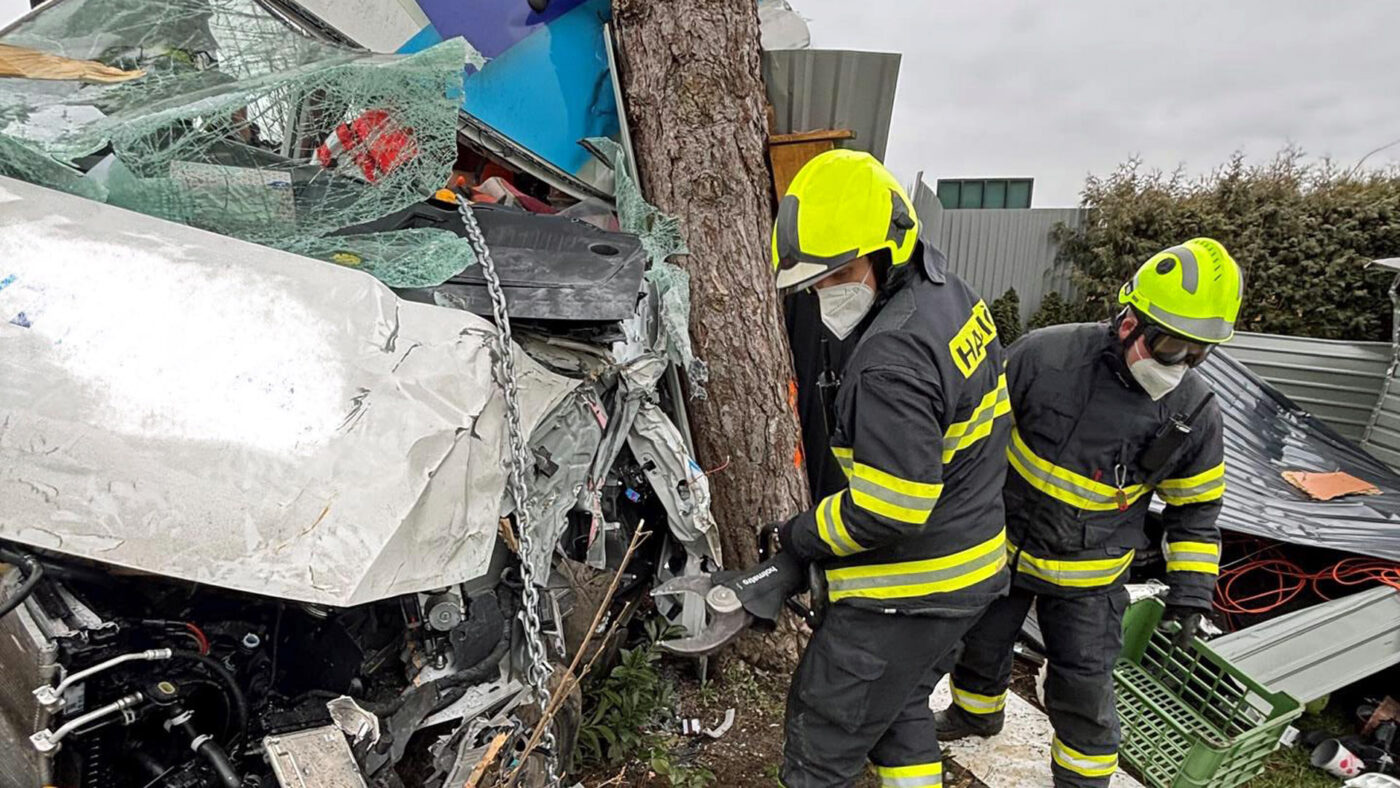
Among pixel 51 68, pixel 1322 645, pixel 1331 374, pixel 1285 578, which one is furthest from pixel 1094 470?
pixel 1331 374

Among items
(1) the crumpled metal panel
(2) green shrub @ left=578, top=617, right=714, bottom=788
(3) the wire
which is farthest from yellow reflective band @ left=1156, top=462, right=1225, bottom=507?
(3) the wire

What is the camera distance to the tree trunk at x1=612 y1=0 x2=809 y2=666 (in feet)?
9.59

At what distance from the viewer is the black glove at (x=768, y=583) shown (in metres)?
1.98

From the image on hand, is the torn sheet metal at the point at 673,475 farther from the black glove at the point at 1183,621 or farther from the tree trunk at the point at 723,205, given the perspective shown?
the black glove at the point at 1183,621

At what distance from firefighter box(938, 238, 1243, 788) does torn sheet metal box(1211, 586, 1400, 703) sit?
0.55 m

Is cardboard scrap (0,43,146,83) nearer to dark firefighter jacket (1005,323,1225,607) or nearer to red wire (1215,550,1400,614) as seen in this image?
dark firefighter jacket (1005,323,1225,607)

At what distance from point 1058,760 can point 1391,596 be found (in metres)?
1.74

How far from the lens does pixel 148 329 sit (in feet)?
5.23

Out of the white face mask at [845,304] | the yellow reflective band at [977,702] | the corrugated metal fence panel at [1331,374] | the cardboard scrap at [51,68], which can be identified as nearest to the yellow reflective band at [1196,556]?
the yellow reflective band at [977,702]

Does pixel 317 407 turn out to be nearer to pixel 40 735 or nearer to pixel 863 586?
pixel 40 735

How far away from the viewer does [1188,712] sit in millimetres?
2783

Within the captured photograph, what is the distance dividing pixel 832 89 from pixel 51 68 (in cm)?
288

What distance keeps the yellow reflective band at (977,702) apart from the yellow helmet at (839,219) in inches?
70.3

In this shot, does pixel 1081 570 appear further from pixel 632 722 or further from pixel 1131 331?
pixel 632 722
